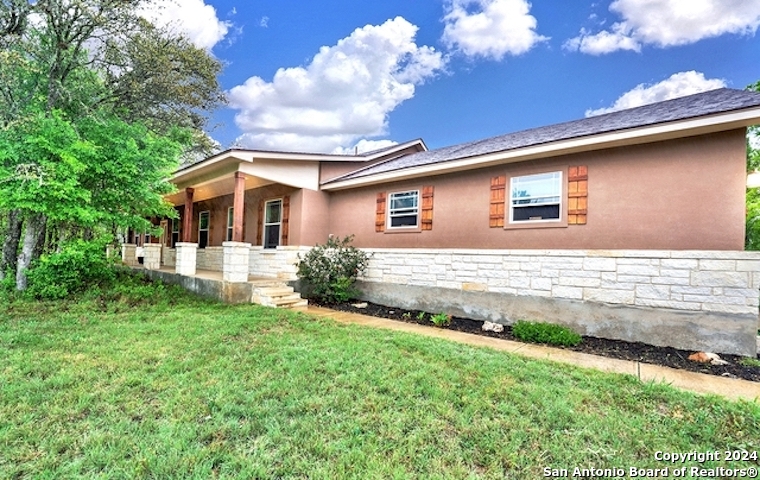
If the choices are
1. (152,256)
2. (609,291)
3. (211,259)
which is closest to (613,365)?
(609,291)

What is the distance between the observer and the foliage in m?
8.61

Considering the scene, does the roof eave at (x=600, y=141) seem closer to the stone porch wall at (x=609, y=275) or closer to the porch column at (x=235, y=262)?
the stone porch wall at (x=609, y=275)

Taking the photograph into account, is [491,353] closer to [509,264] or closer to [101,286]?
[509,264]

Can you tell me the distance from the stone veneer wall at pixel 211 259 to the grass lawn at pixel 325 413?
7.46 metres

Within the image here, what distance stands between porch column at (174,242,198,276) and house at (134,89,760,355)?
41 millimetres

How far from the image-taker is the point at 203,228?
14.3 m

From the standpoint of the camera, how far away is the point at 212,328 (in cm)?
551

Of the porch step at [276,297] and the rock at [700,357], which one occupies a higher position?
the porch step at [276,297]

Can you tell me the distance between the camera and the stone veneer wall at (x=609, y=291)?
4.92m

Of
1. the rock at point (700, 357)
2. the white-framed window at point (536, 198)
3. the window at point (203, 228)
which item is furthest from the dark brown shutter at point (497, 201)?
the window at point (203, 228)

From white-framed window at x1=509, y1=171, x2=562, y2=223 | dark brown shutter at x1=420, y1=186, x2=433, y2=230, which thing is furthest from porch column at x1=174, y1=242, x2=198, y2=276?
white-framed window at x1=509, y1=171, x2=562, y2=223

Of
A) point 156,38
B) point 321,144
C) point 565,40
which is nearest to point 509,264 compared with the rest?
point 565,40

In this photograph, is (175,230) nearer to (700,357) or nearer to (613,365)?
(613,365)

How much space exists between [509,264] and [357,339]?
3.58 metres
